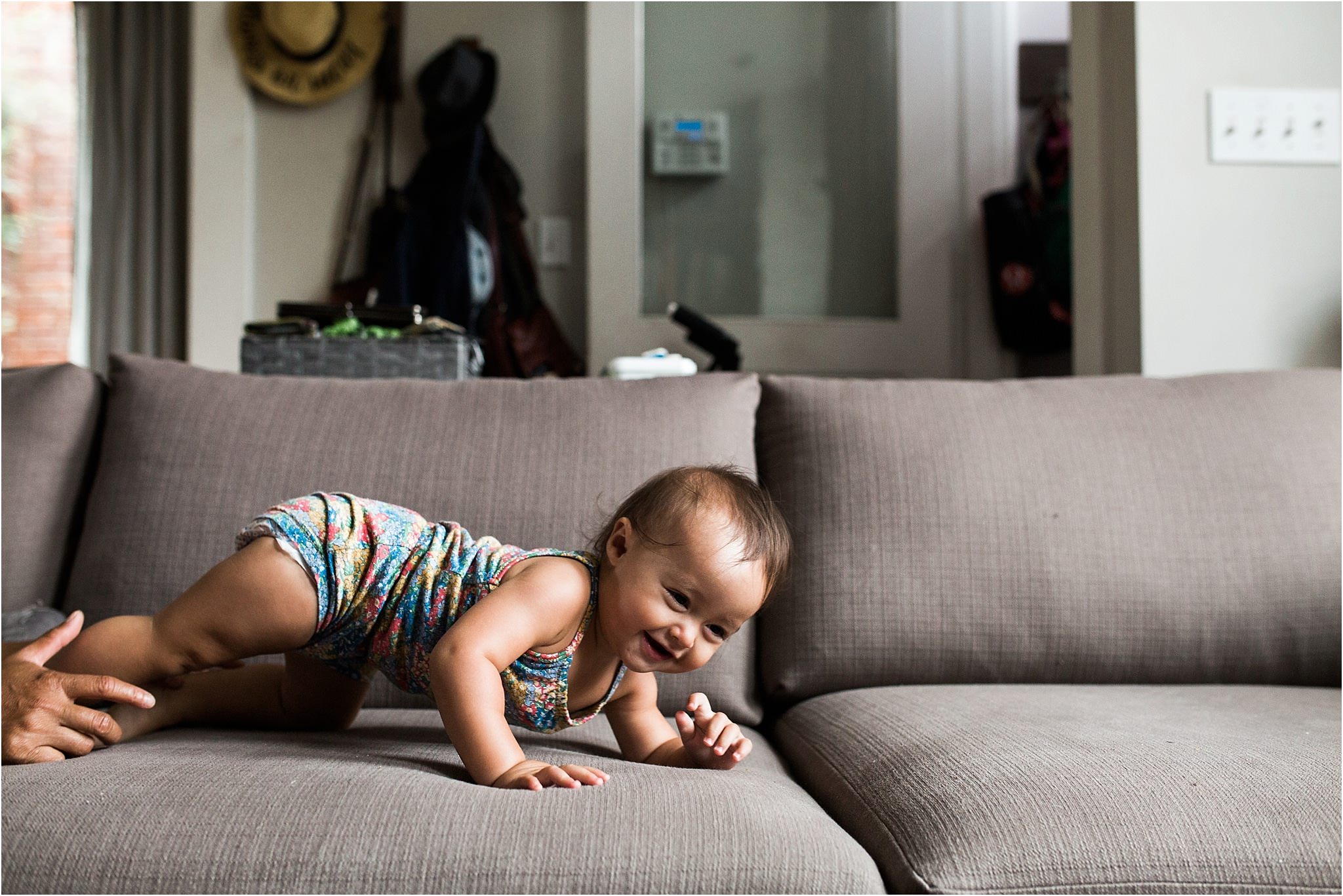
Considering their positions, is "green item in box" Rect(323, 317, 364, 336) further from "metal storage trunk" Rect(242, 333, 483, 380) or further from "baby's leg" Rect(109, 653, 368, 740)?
"baby's leg" Rect(109, 653, 368, 740)

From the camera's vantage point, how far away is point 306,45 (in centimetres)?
328

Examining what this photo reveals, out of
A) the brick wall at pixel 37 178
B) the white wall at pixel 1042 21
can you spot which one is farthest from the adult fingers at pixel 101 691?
the brick wall at pixel 37 178

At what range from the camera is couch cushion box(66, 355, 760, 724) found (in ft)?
4.21

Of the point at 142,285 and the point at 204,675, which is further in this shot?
the point at 142,285

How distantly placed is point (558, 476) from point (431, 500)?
6.2 inches

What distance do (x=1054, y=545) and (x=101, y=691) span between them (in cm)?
108

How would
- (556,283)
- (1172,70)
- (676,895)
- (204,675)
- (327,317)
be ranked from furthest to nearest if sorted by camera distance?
(556,283) < (1172,70) < (327,317) < (204,675) < (676,895)

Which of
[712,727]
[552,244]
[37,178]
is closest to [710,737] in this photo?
[712,727]

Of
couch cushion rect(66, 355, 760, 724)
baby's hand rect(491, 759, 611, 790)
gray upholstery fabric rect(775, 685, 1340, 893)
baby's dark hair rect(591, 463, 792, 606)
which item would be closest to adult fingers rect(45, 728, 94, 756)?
couch cushion rect(66, 355, 760, 724)

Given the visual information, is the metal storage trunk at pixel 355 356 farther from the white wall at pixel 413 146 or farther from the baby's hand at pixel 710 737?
the white wall at pixel 413 146

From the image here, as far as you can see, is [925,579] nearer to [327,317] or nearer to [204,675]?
[204,675]

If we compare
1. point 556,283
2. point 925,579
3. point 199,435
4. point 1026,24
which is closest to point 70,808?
point 199,435

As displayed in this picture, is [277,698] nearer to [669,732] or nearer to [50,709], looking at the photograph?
[50,709]

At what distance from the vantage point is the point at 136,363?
1434mm
